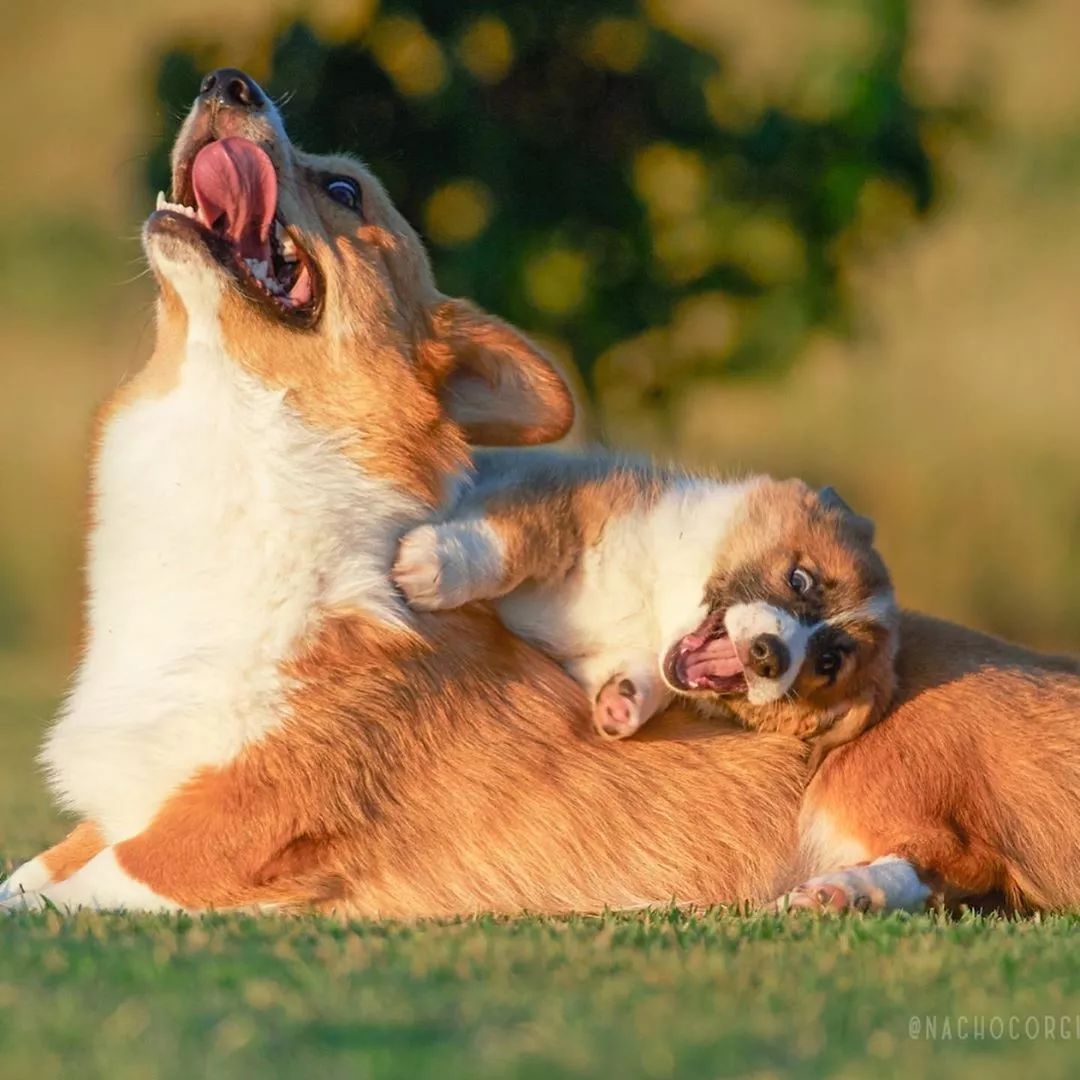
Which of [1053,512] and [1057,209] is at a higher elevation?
[1057,209]

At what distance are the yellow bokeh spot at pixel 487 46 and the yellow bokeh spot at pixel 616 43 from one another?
1.37 ft

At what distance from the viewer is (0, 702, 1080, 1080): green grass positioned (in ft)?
7.98

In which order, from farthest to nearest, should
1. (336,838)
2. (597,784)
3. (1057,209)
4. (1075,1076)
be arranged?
(1057,209) < (597,784) < (336,838) < (1075,1076)

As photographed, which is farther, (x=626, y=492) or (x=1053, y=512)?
(x=1053, y=512)

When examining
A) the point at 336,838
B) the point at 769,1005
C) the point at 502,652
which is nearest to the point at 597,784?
the point at 502,652

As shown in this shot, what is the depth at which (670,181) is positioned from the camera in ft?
32.7

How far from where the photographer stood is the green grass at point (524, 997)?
2432 mm

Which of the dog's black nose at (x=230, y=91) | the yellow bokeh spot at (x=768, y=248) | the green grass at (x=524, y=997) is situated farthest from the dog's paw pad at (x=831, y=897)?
the yellow bokeh spot at (x=768, y=248)

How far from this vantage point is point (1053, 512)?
14500 millimetres

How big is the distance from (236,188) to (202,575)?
3.10ft

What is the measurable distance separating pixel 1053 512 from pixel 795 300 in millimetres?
5118

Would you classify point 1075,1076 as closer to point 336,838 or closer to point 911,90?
point 336,838

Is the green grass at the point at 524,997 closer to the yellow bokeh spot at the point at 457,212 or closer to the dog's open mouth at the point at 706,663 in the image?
the dog's open mouth at the point at 706,663

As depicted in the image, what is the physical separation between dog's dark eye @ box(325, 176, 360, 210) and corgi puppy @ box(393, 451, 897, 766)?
747 millimetres
